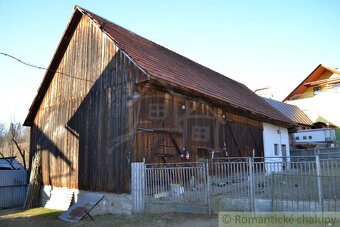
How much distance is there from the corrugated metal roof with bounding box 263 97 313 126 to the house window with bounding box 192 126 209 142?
702 inches

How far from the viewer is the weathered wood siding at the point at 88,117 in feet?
36.3

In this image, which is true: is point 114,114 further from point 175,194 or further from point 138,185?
point 175,194

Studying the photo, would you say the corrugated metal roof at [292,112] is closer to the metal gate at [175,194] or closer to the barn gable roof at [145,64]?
the barn gable roof at [145,64]

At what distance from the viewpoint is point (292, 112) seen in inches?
1226

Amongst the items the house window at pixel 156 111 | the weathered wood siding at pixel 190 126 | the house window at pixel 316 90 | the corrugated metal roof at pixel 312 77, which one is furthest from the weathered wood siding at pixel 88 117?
the house window at pixel 316 90

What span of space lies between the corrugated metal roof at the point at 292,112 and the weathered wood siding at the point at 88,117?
21822 mm

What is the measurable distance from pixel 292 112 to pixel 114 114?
25.4 metres

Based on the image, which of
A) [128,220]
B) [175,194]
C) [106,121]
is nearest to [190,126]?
[106,121]

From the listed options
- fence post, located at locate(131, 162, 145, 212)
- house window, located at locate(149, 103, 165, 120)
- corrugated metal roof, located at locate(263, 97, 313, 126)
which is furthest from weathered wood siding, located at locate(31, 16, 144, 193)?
corrugated metal roof, located at locate(263, 97, 313, 126)

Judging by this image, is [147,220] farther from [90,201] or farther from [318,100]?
[318,100]

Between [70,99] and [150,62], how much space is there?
4.95 metres

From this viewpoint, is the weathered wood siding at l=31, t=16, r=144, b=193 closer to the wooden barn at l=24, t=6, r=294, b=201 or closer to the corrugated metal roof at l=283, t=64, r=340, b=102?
the wooden barn at l=24, t=6, r=294, b=201

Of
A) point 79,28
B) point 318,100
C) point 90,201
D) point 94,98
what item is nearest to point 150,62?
point 94,98

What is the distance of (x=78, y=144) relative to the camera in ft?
42.6
